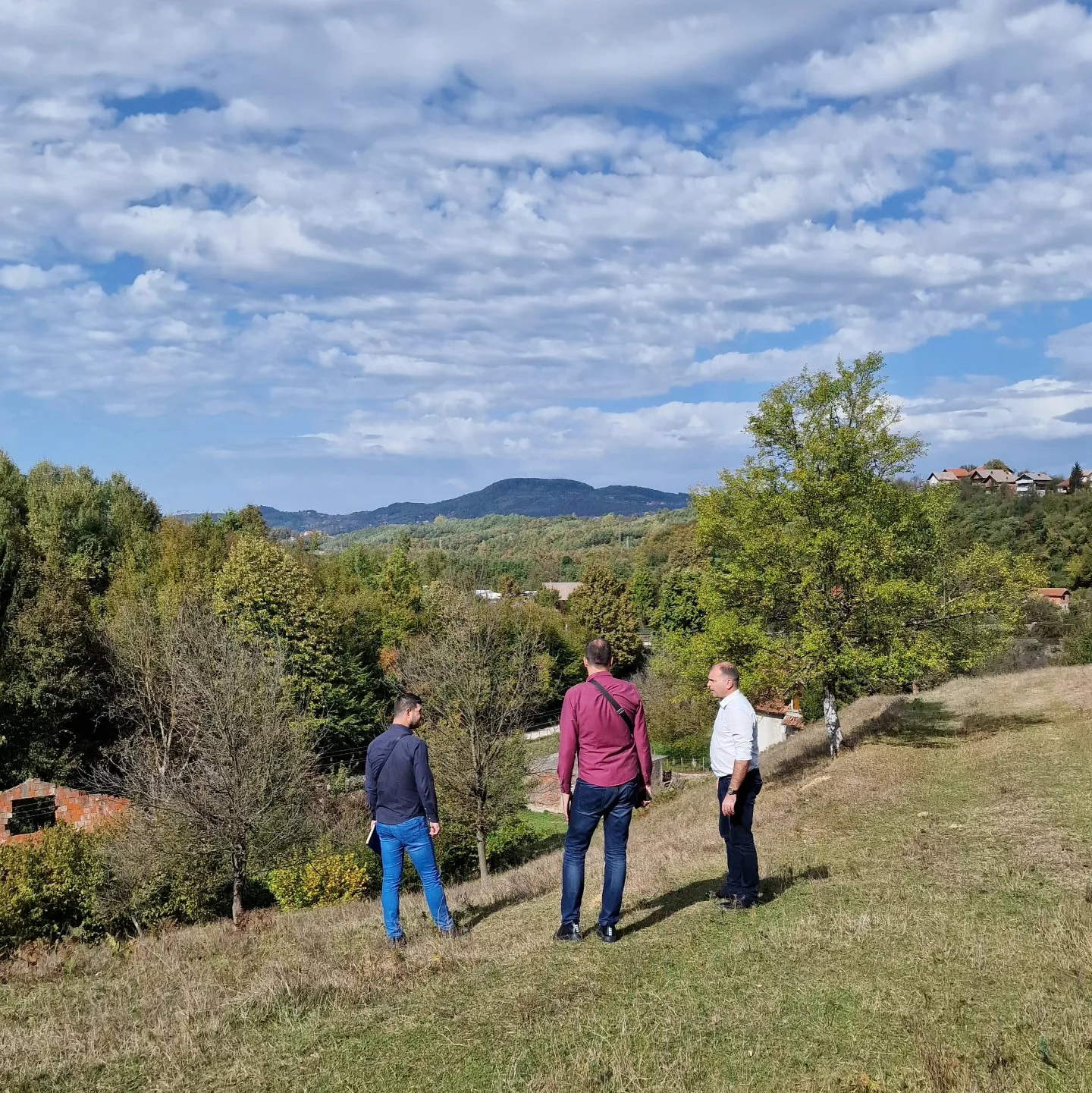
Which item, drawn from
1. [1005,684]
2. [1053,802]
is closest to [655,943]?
[1053,802]

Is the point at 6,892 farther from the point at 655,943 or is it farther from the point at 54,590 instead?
the point at 54,590

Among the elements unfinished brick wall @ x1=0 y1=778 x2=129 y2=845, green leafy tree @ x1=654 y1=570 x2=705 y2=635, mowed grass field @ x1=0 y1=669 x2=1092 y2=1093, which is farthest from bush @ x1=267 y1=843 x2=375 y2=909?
green leafy tree @ x1=654 y1=570 x2=705 y2=635

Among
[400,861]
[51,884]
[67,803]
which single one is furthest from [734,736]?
[67,803]

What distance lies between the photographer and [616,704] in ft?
23.2

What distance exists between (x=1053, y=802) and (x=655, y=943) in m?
8.74

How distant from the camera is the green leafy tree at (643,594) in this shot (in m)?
85.0

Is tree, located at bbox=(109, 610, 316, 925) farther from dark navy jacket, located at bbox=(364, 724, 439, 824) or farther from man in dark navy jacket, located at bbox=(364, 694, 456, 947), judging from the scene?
dark navy jacket, located at bbox=(364, 724, 439, 824)

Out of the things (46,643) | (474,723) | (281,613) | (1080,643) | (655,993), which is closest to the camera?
(655,993)

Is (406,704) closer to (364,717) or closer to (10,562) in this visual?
(10,562)

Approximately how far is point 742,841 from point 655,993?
2.20 meters

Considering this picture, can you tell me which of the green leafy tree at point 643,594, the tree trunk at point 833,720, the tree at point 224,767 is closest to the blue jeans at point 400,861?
the tree at point 224,767

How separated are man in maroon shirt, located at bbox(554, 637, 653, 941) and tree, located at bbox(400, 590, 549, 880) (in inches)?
806

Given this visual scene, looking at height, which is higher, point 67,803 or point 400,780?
point 400,780

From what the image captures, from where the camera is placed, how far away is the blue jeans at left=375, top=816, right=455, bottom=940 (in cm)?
798
